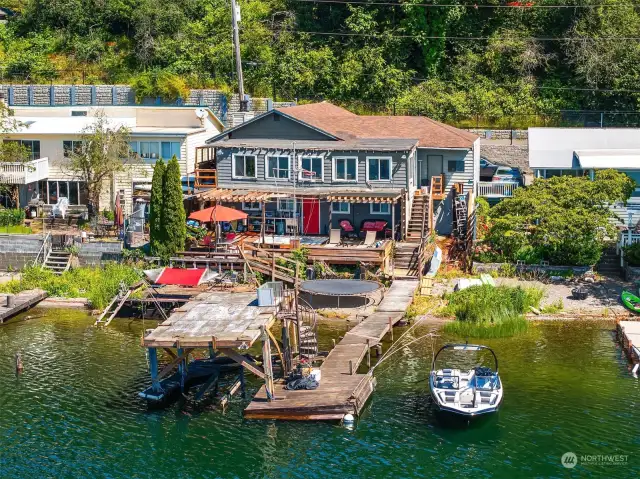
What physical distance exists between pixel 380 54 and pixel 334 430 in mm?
46966

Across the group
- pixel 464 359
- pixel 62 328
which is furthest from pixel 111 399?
pixel 464 359

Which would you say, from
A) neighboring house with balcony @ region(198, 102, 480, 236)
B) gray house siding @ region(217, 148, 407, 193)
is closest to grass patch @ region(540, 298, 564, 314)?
neighboring house with balcony @ region(198, 102, 480, 236)

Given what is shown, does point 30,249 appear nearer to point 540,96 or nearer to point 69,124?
point 69,124

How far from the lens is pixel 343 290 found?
45.8 meters

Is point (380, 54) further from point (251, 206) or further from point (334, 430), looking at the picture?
point (334, 430)

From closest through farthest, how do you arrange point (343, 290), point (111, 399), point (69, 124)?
point (111, 399), point (343, 290), point (69, 124)

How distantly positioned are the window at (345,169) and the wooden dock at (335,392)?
1402 cm

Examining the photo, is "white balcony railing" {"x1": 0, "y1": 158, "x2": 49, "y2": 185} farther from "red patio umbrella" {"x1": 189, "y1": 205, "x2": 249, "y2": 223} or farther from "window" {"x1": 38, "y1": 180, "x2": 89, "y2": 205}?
"red patio umbrella" {"x1": 189, "y1": 205, "x2": 249, "y2": 223}

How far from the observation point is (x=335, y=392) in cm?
3669

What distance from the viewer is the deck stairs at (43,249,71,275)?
54.4 m

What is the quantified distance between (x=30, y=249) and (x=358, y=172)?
17.7 m

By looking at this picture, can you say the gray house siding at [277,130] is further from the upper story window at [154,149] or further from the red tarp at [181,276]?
the red tarp at [181,276]

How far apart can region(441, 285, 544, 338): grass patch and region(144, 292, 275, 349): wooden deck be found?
33.7 feet

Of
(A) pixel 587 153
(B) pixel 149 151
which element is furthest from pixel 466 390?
(B) pixel 149 151
